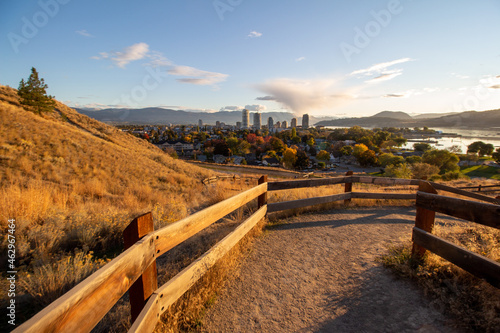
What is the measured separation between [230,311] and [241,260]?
4.21 ft

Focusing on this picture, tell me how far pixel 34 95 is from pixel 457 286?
4278 cm

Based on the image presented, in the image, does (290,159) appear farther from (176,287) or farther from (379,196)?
(176,287)

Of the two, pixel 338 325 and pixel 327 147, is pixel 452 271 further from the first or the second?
pixel 327 147

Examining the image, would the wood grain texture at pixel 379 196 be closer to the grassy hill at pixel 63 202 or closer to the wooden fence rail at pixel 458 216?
the wooden fence rail at pixel 458 216

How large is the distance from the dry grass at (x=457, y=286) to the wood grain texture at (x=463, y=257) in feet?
0.88

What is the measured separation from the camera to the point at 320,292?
3443mm

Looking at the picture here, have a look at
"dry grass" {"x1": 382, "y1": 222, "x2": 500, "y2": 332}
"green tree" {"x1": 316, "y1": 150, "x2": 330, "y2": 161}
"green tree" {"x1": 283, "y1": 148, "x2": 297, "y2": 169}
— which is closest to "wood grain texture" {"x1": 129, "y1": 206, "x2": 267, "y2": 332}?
"dry grass" {"x1": 382, "y1": 222, "x2": 500, "y2": 332}

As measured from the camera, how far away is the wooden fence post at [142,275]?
2.18 metres

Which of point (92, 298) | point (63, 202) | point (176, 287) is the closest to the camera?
point (92, 298)

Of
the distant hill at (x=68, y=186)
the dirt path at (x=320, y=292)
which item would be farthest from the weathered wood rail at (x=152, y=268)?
the distant hill at (x=68, y=186)

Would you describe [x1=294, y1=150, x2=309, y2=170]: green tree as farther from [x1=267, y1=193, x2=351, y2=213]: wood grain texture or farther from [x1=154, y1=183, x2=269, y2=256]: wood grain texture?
[x1=154, y1=183, x2=269, y2=256]: wood grain texture

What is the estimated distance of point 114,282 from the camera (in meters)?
1.70

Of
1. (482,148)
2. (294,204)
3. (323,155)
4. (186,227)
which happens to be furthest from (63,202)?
(482,148)

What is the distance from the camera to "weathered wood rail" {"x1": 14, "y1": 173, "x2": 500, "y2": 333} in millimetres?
1304
